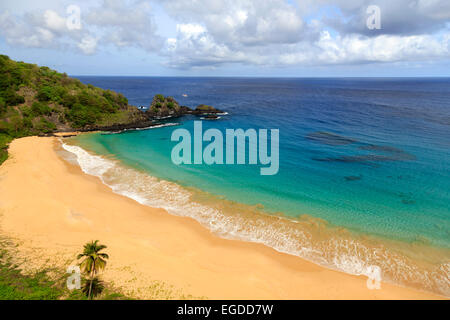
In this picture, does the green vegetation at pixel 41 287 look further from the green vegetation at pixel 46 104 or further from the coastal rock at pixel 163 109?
the coastal rock at pixel 163 109

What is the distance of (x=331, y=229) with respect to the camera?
24750mm

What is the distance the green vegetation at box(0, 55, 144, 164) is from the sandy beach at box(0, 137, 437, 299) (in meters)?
33.1

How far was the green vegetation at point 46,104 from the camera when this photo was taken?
57125mm

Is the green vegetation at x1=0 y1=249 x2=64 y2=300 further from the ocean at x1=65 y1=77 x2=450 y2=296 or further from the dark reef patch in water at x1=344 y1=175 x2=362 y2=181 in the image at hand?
the dark reef patch in water at x1=344 y1=175 x2=362 y2=181

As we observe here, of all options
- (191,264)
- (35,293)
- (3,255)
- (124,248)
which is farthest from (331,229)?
(3,255)

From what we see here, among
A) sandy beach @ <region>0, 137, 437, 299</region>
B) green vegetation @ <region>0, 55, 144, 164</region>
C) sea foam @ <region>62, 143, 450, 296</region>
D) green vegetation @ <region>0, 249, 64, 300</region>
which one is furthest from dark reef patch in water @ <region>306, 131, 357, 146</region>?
green vegetation @ <region>0, 55, 144, 164</region>

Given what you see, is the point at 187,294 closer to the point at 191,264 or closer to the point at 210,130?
the point at 191,264

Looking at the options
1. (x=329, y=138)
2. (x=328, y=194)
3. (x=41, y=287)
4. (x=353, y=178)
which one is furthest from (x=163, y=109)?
(x=41, y=287)

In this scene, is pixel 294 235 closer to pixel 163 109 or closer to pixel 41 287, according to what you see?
pixel 41 287

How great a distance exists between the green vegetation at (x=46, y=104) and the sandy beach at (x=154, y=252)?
33089 mm

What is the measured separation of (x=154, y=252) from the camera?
21641 mm

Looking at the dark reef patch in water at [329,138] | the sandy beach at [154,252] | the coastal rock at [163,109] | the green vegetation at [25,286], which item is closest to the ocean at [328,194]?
the dark reef patch in water at [329,138]

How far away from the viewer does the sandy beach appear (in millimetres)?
17953

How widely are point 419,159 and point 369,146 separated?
29.0ft
